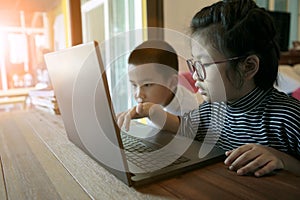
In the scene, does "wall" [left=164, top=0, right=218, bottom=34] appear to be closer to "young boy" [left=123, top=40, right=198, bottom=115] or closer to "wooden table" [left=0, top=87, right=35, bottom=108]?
"young boy" [left=123, top=40, right=198, bottom=115]

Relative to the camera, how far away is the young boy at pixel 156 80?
1.03 metres

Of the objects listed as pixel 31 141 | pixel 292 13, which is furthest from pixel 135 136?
pixel 292 13

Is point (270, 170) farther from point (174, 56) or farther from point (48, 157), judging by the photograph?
point (174, 56)

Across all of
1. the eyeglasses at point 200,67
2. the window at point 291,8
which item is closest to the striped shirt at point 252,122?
the eyeglasses at point 200,67

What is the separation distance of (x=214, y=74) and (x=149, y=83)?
17.0 inches

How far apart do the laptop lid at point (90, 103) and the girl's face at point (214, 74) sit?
0.33 metres

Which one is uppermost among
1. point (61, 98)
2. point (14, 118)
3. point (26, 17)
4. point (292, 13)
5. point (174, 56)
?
point (26, 17)

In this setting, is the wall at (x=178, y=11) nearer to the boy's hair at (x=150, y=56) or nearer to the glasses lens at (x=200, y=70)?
the boy's hair at (x=150, y=56)

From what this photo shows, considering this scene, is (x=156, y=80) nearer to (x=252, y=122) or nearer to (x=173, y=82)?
(x=173, y=82)

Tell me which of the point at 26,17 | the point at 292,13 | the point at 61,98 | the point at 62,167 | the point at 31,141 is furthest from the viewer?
the point at 26,17

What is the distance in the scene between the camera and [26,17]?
4.24 metres

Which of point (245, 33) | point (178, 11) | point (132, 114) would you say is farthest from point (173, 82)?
point (178, 11)

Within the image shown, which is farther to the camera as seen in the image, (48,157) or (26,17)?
(26,17)

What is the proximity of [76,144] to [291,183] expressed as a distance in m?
0.49
